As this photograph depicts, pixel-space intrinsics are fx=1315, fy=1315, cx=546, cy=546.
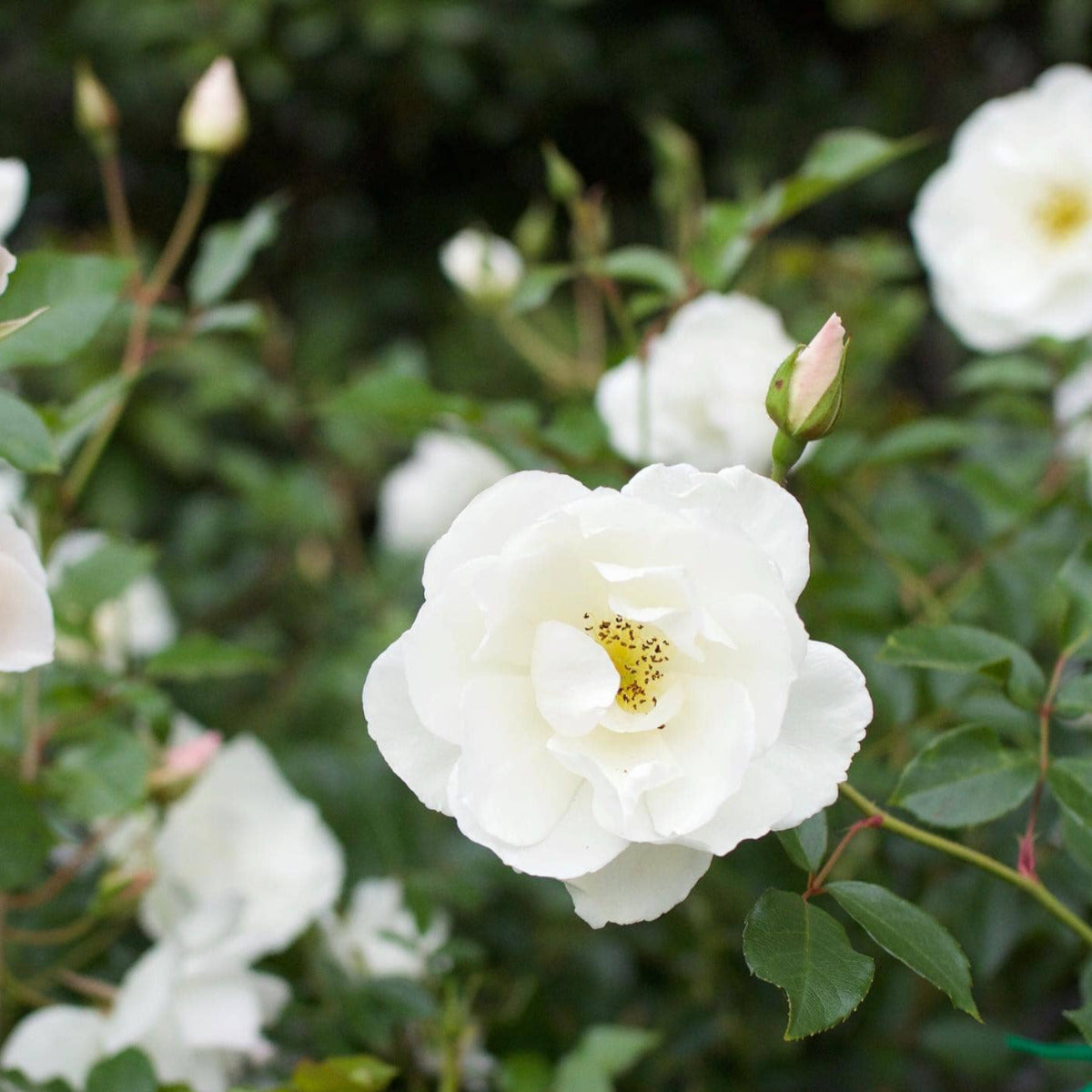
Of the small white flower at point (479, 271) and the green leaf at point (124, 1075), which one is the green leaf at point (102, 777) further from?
the small white flower at point (479, 271)

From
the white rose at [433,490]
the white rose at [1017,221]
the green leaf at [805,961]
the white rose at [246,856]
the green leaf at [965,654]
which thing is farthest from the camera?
the white rose at [433,490]

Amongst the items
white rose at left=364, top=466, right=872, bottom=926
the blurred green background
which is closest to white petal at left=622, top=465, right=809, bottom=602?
white rose at left=364, top=466, right=872, bottom=926

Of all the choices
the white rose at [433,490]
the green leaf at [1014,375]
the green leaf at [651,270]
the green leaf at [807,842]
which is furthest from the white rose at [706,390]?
the white rose at [433,490]

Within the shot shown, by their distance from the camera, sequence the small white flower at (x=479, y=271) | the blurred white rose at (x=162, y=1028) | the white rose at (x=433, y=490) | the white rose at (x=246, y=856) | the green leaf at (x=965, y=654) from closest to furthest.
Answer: the green leaf at (x=965, y=654) → the blurred white rose at (x=162, y=1028) → the white rose at (x=246, y=856) → the small white flower at (x=479, y=271) → the white rose at (x=433, y=490)

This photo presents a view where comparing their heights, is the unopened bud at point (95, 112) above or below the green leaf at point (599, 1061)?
above

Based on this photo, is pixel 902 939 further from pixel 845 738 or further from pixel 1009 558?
pixel 1009 558

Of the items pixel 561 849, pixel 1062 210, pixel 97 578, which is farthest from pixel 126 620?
pixel 1062 210

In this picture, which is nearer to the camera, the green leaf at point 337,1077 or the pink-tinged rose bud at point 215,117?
the green leaf at point 337,1077

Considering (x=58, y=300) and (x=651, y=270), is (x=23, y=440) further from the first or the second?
(x=651, y=270)
